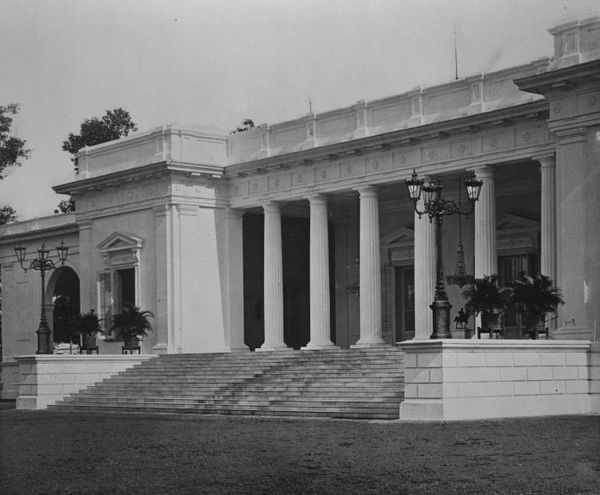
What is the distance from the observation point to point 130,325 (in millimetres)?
39938

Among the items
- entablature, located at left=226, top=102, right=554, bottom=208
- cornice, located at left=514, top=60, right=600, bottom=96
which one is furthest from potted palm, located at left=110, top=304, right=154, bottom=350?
cornice, located at left=514, top=60, right=600, bottom=96

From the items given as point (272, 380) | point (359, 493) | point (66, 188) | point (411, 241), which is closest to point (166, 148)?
point (66, 188)

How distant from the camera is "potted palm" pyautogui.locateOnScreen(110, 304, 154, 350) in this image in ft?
131

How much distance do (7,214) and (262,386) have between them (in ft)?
Result: 109

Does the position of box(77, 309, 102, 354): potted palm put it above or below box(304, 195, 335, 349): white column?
below

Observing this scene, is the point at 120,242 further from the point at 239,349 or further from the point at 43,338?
the point at 43,338

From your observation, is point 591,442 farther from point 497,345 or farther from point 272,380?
point 272,380

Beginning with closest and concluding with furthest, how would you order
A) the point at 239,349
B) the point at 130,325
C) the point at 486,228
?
the point at 486,228 < the point at 130,325 < the point at 239,349

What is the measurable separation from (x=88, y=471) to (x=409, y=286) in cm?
2646

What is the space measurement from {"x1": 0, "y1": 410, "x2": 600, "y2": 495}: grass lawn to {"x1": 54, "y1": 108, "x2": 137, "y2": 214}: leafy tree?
42310 mm

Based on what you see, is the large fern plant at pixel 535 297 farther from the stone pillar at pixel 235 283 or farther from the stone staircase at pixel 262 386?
the stone pillar at pixel 235 283

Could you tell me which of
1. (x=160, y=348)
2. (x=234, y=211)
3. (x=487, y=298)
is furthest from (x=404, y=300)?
(x=487, y=298)

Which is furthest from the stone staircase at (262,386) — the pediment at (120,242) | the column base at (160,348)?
the pediment at (120,242)

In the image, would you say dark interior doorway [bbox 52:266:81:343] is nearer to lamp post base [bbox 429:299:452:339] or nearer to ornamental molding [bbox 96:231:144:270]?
ornamental molding [bbox 96:231:144:270]
